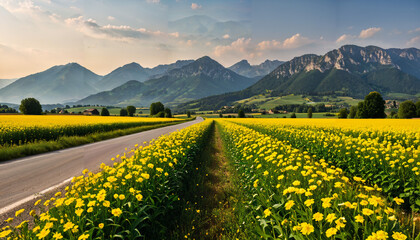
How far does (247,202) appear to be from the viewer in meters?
4.46

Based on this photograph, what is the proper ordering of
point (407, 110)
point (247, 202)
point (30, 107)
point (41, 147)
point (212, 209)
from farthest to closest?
point (30, 107), point (407, 110), point (41, 147), point (212, 209), point (247, 202)

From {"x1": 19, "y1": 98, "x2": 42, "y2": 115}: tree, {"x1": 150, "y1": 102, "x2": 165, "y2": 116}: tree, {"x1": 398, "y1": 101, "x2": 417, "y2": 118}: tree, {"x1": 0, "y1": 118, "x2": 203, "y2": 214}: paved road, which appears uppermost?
{"x1": 19, "y1": 98, "x2": 42, "y2": 115}: tree

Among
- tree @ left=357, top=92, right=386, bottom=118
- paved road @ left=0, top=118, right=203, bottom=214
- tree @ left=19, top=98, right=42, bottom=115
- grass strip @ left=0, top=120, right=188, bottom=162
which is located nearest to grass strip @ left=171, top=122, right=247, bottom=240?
paved road @ left=0, top=118, right=203, bottom=214

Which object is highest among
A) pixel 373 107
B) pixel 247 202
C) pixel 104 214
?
pixel 104 214

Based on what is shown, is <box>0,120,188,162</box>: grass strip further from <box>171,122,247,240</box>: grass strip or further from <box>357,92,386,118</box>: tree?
<box>357,92,386,118</box>: tree

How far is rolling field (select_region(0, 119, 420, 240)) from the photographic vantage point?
238cm

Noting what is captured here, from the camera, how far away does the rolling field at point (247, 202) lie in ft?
7.79

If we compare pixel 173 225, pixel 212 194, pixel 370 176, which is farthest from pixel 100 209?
pixel 370 176

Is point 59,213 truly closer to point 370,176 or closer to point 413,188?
point 413,188

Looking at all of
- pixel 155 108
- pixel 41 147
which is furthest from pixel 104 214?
pixel 155 108

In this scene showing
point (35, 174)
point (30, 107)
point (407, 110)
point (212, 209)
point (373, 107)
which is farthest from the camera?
point (30, 107)

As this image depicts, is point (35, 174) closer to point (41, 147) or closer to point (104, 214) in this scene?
point (41, 147)

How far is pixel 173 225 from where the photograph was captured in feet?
15.0

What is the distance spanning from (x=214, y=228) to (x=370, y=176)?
562 cm
